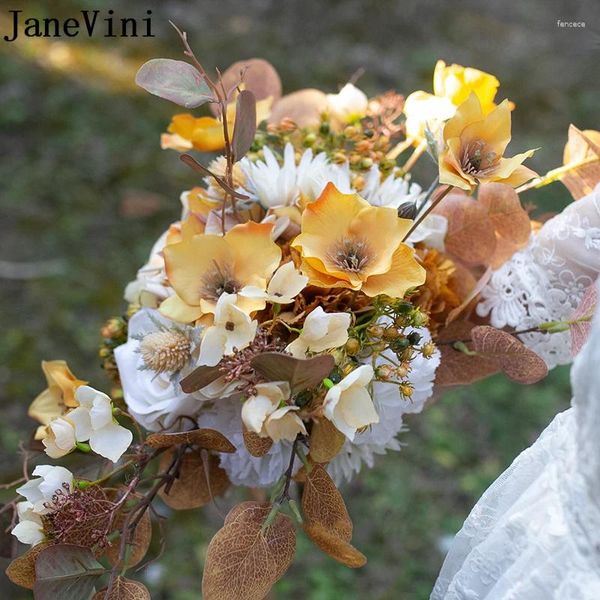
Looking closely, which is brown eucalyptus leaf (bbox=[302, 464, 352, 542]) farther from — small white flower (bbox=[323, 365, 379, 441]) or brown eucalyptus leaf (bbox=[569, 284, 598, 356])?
brown eucalyptus leaf (bbox=[569, 284, 598, 356])

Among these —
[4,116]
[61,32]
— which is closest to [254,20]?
[61,32]

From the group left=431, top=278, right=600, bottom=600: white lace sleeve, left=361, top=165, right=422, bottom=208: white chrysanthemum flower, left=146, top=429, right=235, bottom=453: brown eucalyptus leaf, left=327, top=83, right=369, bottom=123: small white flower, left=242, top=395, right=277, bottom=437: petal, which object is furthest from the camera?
left=327, top=83, right=369, bottom=123: small white flower

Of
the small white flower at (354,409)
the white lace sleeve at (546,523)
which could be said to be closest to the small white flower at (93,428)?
the small white flower at (354,409)

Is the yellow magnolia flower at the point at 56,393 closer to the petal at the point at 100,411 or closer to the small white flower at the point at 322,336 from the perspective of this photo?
the petal at the point at 100,411

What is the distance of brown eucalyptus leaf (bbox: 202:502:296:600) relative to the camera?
0.72 meters

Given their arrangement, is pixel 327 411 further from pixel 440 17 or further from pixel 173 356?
pixel 440 17

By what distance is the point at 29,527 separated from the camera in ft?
2.50

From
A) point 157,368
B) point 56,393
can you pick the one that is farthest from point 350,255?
point 56,393

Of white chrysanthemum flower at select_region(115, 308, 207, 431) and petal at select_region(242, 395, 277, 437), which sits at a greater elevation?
petal at select_region(242, 395, 277, 437)

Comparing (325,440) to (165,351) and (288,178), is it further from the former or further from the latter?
(288,178)

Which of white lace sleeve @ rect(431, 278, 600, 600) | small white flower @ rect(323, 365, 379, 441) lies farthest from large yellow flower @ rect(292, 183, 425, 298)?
white lace sleeve @ rect(431, 278, 600, 600)

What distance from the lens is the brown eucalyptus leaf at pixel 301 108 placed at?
1059mm

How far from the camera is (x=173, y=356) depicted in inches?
30.7

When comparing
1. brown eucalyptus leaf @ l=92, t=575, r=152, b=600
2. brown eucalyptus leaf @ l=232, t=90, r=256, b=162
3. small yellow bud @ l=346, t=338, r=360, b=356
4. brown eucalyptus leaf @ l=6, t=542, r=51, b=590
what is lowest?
brown eucalyptus leaf @ l=6, t=542, r=51, b=590
